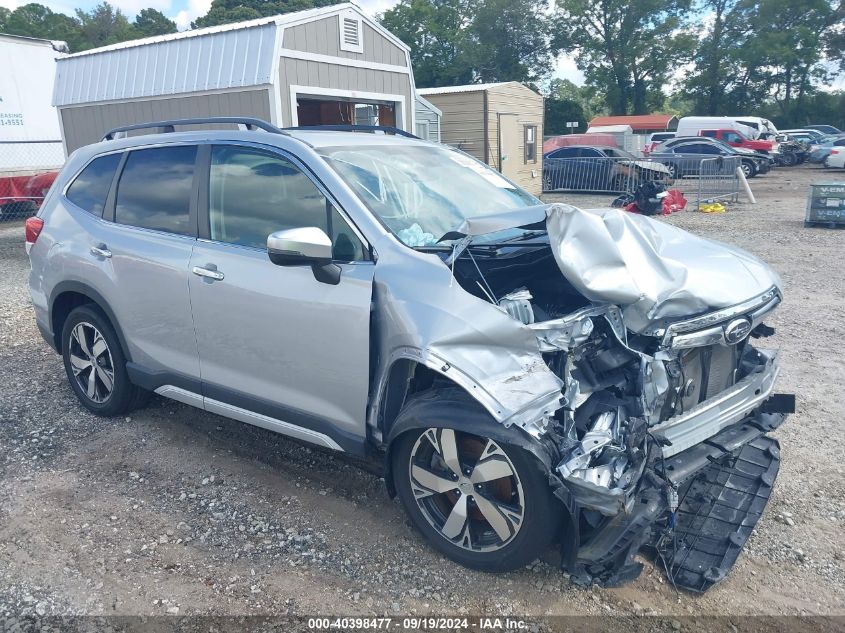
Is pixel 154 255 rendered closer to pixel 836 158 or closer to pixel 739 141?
pixel 739 141

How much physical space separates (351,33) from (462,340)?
36.4ft

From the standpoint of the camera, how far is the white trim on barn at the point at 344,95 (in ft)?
36.8

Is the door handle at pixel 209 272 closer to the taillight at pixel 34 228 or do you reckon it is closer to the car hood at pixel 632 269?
the car hood at pixel 632 269

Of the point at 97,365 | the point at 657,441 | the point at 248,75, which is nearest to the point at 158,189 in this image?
the point at 97,365

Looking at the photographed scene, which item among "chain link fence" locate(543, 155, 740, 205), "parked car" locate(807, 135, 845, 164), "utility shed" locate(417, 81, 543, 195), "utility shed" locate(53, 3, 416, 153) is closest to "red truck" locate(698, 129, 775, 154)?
"parked car" locate(807, 135, 845, 164)

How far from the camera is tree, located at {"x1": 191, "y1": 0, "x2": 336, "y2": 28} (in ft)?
174

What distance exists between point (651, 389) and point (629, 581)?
0.83 m

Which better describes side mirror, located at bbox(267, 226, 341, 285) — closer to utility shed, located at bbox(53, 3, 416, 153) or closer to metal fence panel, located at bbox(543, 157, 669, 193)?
utility shed, located at bbox(53, 3, 416, 153)

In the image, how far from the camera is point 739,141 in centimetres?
2853

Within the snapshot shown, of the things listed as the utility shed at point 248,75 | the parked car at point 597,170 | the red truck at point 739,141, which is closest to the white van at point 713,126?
the red truck at point 739,141

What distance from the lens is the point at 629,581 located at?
294 cm

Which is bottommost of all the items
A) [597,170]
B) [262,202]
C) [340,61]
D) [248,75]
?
[597,170]

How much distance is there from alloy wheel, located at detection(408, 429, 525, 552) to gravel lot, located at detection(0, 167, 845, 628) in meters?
0.19

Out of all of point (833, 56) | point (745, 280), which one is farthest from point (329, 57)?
point (833, 56)
